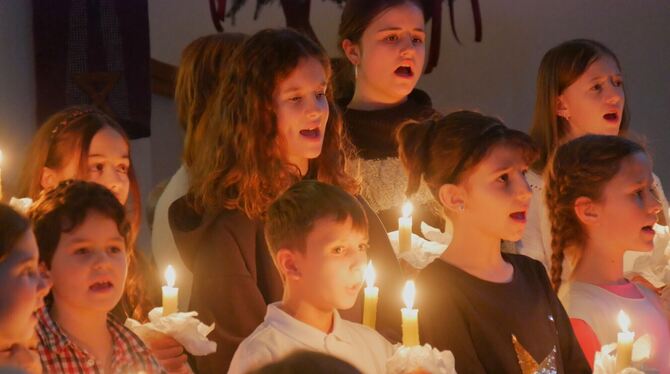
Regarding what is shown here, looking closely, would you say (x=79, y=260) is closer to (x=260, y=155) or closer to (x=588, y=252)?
(x=260, y=155)

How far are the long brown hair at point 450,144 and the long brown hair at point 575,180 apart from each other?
380 mm

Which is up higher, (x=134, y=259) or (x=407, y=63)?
(x=407, y=63)

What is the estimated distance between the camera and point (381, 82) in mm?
4262

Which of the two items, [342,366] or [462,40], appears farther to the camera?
[462,40]

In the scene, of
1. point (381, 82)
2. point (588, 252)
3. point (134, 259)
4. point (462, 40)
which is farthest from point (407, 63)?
point (462, 40)

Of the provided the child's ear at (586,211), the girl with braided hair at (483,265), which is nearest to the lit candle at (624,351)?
the girl with braided hair at (483,265)

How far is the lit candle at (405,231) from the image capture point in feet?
11.5

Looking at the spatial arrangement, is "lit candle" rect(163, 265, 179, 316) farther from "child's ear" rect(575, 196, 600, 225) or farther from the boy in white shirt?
"child's ear" rect(575, 196, 600, 225)

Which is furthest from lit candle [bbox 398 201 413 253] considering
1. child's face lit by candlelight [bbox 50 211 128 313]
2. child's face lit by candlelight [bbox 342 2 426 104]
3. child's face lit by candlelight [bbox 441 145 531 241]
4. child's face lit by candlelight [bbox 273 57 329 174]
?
child's face lit by candlelight [bbox 50 211 128 313]

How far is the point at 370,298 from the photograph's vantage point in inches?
121

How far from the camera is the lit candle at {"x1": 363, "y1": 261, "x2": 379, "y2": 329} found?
3.06 meters

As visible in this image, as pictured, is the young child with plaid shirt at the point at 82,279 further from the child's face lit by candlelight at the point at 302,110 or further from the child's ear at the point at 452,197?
the child's ear at the point at 452,197

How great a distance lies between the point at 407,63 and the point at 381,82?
0.11 m

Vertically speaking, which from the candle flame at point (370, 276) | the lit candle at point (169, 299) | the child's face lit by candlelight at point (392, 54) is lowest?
the lit candle at point (169, 299)
